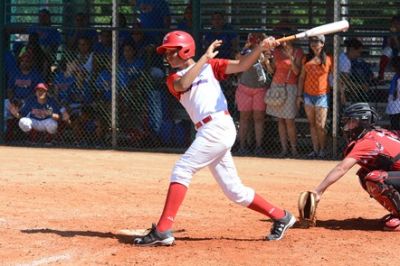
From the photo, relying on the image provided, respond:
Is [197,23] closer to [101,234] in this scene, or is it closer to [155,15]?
[155,15]

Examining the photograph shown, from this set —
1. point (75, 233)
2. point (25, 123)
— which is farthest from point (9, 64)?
point (75, 233)

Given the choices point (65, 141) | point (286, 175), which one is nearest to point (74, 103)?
point (65, 141)

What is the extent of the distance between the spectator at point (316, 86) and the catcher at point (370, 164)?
17.0 ft

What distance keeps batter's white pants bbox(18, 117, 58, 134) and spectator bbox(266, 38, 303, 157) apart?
355cm

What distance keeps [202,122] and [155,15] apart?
798 cm

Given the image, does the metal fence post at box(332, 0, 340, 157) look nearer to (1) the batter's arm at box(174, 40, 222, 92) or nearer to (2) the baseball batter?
(2) the baseball batter

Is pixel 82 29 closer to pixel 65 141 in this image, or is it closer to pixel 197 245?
pixel 65 141

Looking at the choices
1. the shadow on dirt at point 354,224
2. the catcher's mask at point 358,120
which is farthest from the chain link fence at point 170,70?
the catcher's mask at point 358,120

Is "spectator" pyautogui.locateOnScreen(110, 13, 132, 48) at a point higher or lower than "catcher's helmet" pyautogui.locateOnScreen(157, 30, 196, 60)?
lower

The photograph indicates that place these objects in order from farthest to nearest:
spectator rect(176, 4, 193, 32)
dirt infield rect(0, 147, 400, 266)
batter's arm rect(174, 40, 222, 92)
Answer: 1. spectator rect(176, 4, 193, 32)
2. batter's arm rect(174, 40, 222, 92)
3. dirt infield rect(0, 147, 400, 266)

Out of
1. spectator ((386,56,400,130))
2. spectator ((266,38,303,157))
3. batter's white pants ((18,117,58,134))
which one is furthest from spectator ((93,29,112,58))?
spectator ((386,56,400,130))

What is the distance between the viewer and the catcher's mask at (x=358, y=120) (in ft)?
25.8

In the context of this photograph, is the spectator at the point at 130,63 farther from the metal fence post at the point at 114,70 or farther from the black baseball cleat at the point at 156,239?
the black baseball cleat at the point at 156,239

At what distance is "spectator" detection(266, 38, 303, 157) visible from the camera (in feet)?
43.8
